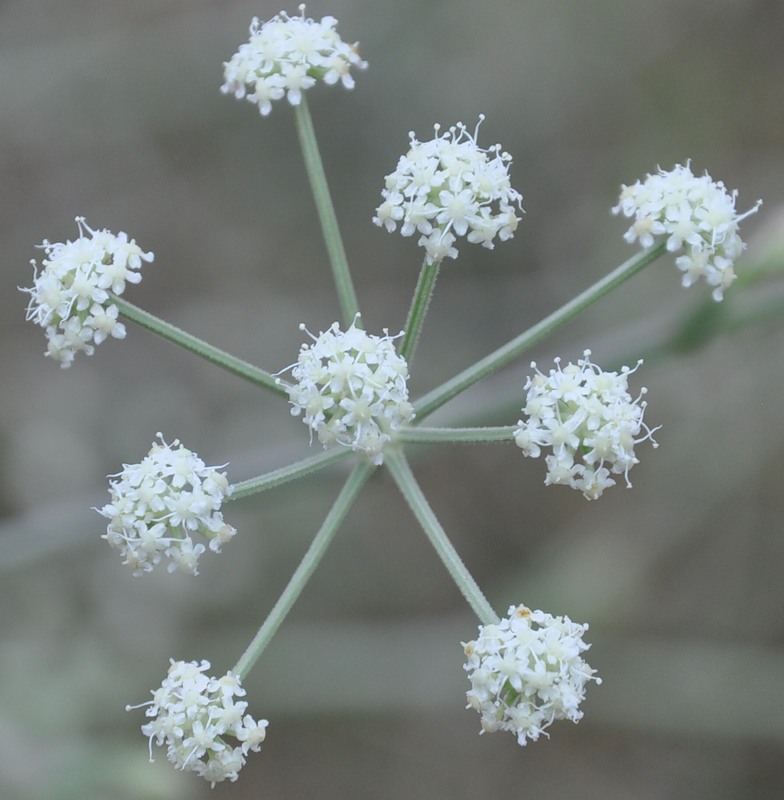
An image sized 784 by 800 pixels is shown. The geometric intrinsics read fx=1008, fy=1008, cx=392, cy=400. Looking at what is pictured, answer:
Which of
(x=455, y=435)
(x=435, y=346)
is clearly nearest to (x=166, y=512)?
(x=455, y=435)

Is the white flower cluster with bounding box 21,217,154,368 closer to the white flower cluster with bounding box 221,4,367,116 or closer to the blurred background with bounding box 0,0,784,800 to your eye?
the white flower cluster with bounding box 221,4,367,116

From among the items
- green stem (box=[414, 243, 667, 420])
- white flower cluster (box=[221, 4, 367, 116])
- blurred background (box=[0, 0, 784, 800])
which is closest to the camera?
green stem (box=[414, 243, 667, 420])

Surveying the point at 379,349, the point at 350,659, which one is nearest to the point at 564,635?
the point at 379,349

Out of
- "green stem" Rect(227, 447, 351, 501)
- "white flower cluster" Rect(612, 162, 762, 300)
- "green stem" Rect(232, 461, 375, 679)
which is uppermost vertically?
"white flower cluster" Rect(612, 162, 762, 300)

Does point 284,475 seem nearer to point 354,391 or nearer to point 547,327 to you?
point 354,391

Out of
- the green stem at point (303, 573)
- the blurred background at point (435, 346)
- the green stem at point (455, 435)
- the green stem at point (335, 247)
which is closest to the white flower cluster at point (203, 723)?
the green stem at point (303, 573)

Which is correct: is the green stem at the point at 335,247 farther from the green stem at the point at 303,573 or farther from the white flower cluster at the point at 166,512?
the white flower cluster at the point at 166,512

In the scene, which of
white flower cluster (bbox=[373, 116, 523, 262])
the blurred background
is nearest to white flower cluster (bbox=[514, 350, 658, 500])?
white flower cluster (bbox=[373, 116, 523, 262])
